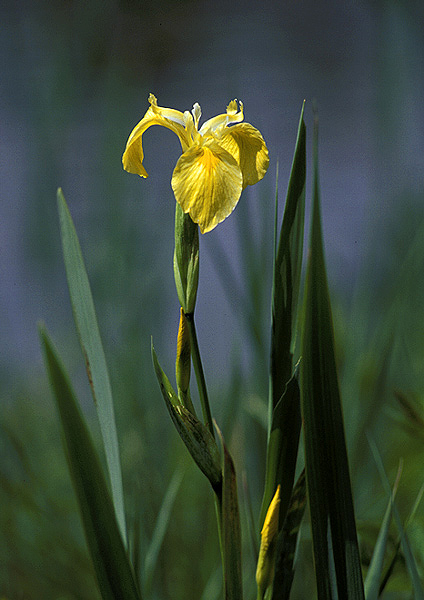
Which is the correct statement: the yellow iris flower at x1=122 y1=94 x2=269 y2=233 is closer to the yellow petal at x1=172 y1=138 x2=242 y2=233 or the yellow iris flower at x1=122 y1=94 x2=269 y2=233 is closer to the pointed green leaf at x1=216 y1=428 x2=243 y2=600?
the yellow petal at x1=172 y1=138 x2=242 y2=233

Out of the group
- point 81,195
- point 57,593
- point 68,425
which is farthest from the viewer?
point 81,195

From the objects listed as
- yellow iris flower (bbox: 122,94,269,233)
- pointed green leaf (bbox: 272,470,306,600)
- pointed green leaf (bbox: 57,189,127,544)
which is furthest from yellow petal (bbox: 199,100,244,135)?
pointed green leaf (bbox: 272,470,306,600)

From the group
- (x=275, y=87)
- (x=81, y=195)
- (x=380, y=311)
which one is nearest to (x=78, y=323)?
(x=380, y=311)

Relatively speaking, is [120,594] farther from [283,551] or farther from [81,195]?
[81,195]

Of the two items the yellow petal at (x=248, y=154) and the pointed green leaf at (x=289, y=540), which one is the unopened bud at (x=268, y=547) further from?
the yellow petal at (x=248, y=154)

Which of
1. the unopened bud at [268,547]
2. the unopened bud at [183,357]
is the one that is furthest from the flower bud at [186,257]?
the unopened bud at [268,547]
